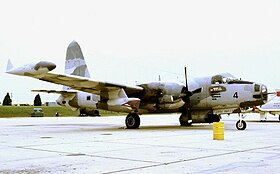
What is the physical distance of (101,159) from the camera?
8.35 metres

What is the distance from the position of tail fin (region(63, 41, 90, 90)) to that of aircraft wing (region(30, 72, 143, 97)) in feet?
15.8

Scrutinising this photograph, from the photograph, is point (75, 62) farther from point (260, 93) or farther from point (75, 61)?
point (260, 93)

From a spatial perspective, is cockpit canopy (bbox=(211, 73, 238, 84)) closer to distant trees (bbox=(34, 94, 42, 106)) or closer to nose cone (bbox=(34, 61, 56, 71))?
nose cone (bbox=(34, 61, 56, 71))

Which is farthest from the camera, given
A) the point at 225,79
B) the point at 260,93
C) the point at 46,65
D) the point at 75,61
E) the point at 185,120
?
the point at 75,61

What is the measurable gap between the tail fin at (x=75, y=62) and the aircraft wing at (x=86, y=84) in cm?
483

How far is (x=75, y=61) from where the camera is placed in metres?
26.3

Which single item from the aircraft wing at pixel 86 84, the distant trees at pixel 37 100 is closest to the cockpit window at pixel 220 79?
the aircraft wing at pixel 86 84

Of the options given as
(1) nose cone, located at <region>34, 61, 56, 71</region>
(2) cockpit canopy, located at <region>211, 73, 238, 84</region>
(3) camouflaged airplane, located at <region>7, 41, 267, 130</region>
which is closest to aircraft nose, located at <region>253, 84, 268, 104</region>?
(3) camouflaged airplane, located at <region>7, 41, 267, 130</region>

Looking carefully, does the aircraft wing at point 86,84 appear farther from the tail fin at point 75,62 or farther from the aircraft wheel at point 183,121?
the tail fin at point 75,62

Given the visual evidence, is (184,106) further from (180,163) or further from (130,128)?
(180,163)

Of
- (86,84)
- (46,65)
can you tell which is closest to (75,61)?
(86,84)

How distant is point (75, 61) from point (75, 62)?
0.07 metres

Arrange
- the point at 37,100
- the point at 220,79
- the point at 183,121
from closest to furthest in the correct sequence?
the point at 220,79
the point at 183,121
the point at 37,100

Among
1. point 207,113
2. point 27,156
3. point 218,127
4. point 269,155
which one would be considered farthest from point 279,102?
point 27,156
